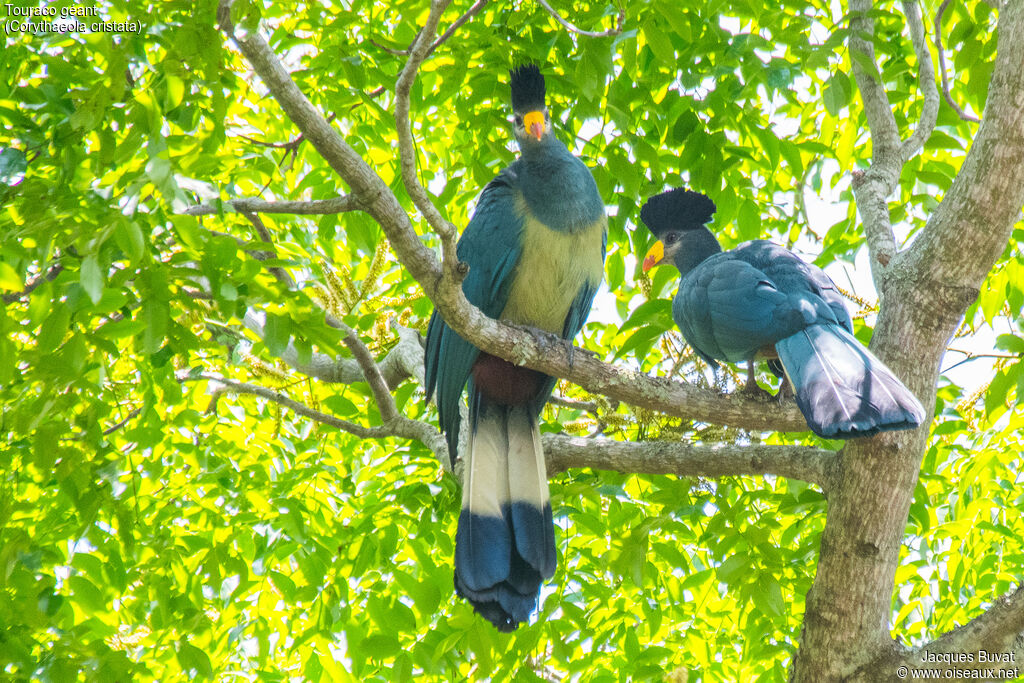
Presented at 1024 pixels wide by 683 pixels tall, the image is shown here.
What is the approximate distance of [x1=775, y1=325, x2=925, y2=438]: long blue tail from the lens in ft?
7.41

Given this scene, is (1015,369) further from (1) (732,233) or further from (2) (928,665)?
(1) (732,233)

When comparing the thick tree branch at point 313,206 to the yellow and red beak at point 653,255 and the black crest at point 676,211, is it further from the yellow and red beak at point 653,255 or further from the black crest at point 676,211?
the black crest at point 676,211

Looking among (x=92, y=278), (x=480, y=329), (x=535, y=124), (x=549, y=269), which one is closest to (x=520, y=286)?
(x=549, y=269)

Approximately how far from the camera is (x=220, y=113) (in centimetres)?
255

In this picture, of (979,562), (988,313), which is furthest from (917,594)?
(988,313)

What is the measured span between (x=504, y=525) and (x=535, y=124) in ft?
5.20

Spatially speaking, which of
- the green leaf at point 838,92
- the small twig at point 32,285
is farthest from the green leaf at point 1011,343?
the small twig at point 32,285

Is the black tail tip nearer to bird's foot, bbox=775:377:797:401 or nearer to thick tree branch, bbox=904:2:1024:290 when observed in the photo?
bird's foot, bbox=775:377:797:401

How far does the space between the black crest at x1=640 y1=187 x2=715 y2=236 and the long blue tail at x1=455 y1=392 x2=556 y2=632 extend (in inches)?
49.4

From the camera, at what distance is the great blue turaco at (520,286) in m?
3.26

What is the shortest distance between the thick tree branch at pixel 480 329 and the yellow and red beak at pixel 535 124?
962 millimetres

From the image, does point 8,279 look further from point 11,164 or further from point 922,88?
point 922,88

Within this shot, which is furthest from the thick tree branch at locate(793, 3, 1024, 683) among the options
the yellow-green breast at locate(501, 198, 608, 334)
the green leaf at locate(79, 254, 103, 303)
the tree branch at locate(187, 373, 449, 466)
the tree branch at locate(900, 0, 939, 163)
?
the green leaf at locate(79, 254, 103, 303)

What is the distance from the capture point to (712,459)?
116 inches
